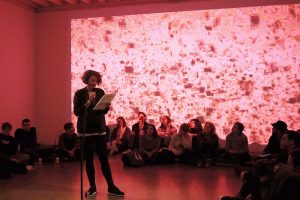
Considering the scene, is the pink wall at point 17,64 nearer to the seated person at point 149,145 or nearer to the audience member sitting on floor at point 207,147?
the seated person at point 149,145

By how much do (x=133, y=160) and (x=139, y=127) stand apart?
1.72m

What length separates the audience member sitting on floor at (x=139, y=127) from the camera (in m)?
9.16

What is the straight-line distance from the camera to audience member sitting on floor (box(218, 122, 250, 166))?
7.82 metres

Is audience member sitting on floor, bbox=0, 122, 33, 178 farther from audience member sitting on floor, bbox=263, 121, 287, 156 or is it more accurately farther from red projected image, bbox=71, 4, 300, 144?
audience member sitting on floor, bbox=263, 121, 287, 156

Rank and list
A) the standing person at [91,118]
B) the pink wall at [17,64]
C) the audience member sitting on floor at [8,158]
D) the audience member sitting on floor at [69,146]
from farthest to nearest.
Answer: the pink wall at [17,64] < the audience member sitting on floor at [69,146] < the audience member sitting on floor at [8,158] < the standing person at [91,118]

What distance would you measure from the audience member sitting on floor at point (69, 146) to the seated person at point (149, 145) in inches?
53.9

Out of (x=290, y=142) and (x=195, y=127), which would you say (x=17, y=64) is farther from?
(x=290, y=142)

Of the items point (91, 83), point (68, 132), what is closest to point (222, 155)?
point (68, 132)

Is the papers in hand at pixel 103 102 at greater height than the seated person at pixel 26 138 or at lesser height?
greater

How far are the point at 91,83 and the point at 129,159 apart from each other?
310 cm

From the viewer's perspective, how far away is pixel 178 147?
27.3 ft

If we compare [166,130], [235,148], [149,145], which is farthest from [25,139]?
[235,148]

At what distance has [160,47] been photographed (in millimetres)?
9828

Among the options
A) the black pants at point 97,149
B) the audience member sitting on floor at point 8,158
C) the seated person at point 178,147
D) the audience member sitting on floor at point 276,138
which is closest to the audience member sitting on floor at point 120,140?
the seated person at point 178,147
